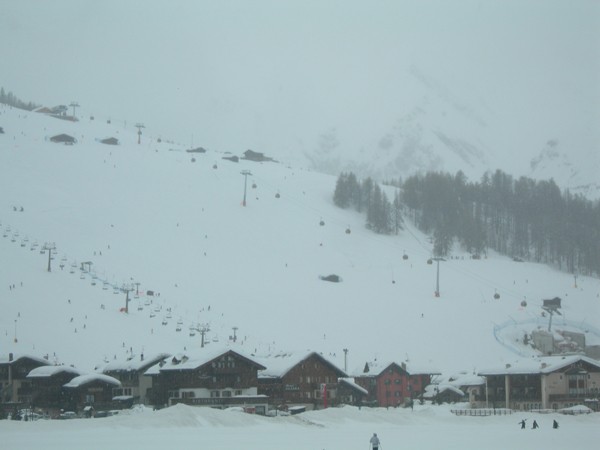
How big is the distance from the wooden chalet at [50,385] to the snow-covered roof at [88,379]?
0.60 m

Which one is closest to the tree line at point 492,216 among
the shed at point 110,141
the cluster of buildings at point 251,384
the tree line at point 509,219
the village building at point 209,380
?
the tree line at point 509,219

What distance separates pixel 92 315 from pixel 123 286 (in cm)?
761

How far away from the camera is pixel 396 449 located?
106 ft

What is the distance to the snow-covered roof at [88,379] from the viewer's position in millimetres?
52250

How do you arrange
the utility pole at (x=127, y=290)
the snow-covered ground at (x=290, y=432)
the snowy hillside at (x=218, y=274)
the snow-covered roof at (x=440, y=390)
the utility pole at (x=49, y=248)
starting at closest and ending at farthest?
the snow-covered ground at (x=290, y=432), the snow-covered roof at (x=440, y=390), the snowy hillside at (x=218, y=274), the utility pole at (x=127, y=290), the utility pole at (x=49, y=248)

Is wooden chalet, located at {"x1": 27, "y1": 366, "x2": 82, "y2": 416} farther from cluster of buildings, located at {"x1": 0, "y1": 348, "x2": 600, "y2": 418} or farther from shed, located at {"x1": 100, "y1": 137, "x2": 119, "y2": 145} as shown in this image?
shed, located at {"x1": 100, "y1": 137, "x2": 119, "y2": 145}

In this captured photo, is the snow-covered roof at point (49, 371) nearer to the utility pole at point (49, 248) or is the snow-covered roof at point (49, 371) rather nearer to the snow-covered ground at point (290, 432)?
the snow-covered ground at point (290, 432)

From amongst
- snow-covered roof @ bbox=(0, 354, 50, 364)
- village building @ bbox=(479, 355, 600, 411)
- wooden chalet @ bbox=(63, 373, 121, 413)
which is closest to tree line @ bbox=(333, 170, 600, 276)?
village building @ bbox=(479, 355, 600, 411)

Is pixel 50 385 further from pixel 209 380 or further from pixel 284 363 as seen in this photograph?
pixel 284 363

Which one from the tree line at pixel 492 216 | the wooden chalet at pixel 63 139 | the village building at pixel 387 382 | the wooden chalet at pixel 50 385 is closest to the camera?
the wooden chalet at pixel 50 385

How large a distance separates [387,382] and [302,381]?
10.0m

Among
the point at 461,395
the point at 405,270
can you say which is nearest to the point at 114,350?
the point at 461,395

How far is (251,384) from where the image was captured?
54875mm

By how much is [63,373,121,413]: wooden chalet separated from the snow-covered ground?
13.1m
